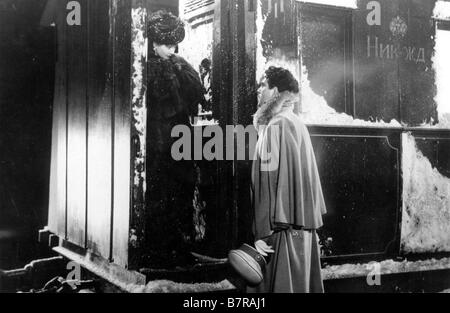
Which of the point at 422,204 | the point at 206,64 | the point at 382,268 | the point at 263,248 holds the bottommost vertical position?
the point at 382,268

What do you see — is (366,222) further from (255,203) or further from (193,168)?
(193,168)

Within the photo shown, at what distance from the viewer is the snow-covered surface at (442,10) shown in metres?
5.41

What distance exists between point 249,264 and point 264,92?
184 cm

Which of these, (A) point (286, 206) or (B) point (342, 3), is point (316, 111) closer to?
(B) point (342, 3)

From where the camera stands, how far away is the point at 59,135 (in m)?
6.41

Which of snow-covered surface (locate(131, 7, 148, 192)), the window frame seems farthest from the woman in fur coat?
the window frame

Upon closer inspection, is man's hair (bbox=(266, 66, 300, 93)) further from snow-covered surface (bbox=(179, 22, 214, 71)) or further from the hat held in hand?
the hat held in hand

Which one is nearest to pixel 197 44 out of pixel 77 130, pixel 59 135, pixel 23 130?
A: pixel 77 130

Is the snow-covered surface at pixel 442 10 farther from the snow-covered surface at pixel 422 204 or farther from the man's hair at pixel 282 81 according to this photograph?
the man's hair at pixel 282 81

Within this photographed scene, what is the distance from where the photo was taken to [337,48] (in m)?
5.02

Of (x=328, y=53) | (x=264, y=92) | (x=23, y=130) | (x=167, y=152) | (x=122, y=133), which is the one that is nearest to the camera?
(x=122, y=133)

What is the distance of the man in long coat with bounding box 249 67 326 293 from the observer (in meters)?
3.68

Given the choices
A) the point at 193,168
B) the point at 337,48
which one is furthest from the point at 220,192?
the point at 337,48

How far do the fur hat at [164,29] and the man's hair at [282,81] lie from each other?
105 cm
